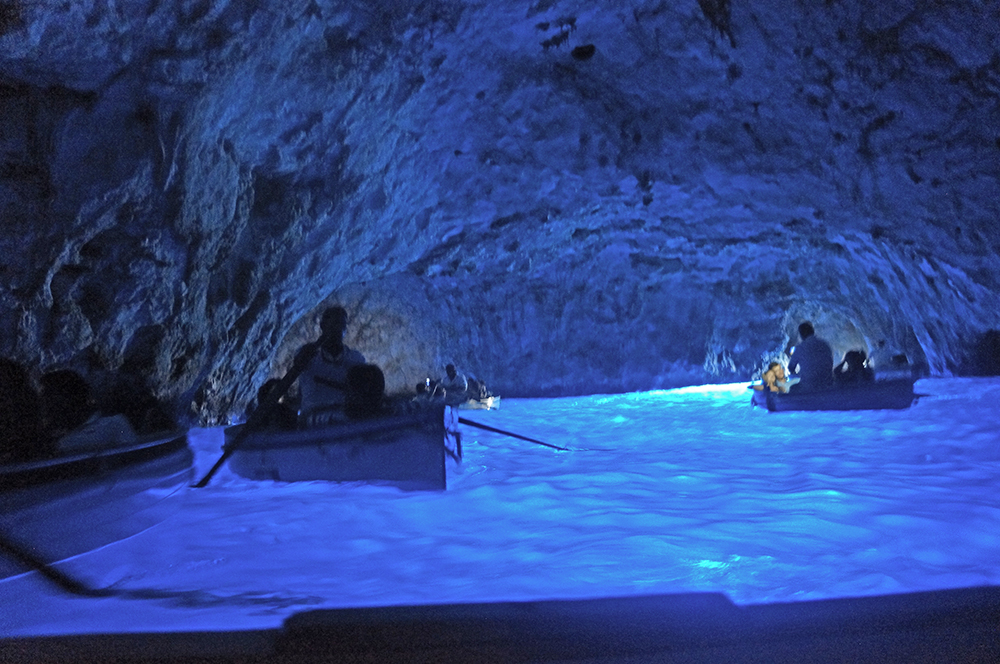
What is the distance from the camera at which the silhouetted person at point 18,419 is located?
311 centimetres

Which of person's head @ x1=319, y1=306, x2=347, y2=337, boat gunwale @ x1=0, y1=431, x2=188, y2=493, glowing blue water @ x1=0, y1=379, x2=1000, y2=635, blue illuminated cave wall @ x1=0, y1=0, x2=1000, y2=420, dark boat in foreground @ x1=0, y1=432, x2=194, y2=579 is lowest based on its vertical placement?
glowing blue water @ x1=0, y1=379, x2=1000, y2=635

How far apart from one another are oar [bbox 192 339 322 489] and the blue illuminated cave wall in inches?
76.9

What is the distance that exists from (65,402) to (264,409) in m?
2.10

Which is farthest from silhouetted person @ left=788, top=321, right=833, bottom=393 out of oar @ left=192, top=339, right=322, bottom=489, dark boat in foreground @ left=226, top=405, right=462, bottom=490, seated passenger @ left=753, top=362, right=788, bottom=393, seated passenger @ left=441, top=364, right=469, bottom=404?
oar @ left=192, top=339, right=322, bottom=489

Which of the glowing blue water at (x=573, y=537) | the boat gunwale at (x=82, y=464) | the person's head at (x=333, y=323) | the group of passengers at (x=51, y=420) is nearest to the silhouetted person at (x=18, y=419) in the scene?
the group of passengers at (x=51, y=420)

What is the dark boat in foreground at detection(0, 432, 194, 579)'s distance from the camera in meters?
2.96

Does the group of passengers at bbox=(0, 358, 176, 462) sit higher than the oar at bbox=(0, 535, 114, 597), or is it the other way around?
the group of passengers at bbox=(0, 358, 176, 462)

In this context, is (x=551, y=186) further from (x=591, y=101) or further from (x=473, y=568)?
(x=473, y=568)

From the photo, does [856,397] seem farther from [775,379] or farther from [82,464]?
[82,464]

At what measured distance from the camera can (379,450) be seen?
17.4ft

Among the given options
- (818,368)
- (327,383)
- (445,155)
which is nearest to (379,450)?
(327,383)

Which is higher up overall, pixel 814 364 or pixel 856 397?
pixel 814 364

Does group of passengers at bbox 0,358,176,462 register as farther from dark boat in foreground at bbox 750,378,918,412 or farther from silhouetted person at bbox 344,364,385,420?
dark boat in foreground at bbox 750,378,918,412

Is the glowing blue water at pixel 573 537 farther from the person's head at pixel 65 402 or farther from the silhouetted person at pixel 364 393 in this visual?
the person's head at pixel 65 402
